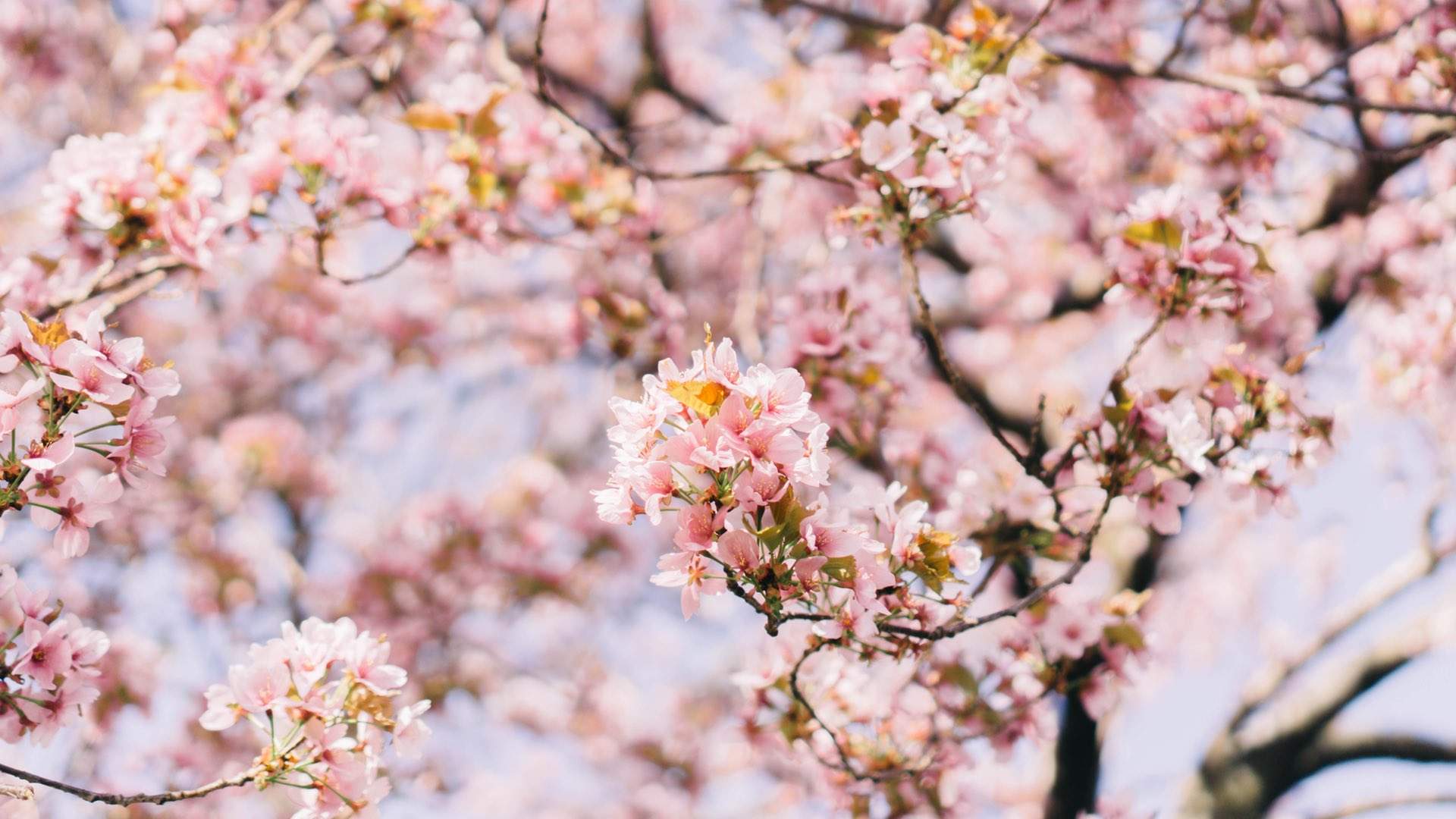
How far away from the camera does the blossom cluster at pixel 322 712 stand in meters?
1.52

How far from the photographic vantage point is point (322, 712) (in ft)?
4.99

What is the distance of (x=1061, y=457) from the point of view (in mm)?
1939

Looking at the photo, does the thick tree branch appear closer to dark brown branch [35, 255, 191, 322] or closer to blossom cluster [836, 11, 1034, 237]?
blossom cluster [836, 11, 1034, 237]

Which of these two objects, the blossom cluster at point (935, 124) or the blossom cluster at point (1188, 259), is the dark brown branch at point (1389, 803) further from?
the blossom cluster at point (935, 124)

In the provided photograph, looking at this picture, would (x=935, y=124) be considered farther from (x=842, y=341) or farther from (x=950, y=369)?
(x=842, y=341)

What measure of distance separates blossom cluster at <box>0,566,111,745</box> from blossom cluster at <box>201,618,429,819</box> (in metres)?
0.20

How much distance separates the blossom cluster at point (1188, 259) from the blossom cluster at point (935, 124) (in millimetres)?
325

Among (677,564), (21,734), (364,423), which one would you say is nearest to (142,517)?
(364,423)

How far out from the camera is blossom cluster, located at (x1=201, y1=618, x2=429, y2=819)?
152 cm

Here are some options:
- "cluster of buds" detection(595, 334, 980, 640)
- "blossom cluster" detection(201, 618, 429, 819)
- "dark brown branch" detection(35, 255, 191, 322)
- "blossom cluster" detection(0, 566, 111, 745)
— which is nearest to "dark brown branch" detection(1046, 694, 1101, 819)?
"cluster of buds" detection(595, 334, 980, 640)

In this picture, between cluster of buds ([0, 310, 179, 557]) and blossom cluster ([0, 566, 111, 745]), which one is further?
blossom cluster ([0, 566, 111, 745])

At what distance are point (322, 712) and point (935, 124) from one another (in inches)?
58.1

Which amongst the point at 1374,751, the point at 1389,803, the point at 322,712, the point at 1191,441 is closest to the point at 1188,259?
the point at 1191,441

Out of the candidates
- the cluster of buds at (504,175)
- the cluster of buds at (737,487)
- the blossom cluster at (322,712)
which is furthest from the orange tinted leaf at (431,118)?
the cluster of buds at (737,487)
